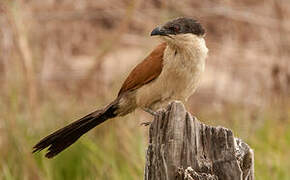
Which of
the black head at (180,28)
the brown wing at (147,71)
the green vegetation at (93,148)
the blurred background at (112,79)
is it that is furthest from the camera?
the blurred background at (112,79)

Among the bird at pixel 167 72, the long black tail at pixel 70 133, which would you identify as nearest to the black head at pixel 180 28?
the bird at pixel 167 72

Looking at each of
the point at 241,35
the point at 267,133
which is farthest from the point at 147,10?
the point at 267,133

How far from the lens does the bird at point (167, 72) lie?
11.9 feet

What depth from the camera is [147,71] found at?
149 inches

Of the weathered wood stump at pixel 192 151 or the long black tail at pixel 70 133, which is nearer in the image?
the weathered wood stump at pixel 192 151

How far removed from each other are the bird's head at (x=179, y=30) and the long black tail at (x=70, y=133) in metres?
0.69

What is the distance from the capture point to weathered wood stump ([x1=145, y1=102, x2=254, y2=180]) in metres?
2.44

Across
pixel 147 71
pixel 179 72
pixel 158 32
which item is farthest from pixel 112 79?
pixel 158 32

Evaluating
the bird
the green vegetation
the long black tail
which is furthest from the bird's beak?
the green vegetation

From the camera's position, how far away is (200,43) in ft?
12.2

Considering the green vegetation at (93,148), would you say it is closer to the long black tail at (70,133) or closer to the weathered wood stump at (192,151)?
the long black tail at (70,133)

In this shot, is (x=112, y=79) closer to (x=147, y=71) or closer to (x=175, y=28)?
(x=147, y=71)

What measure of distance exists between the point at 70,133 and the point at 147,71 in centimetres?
58

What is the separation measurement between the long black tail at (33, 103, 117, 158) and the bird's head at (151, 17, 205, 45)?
2.28 feet
